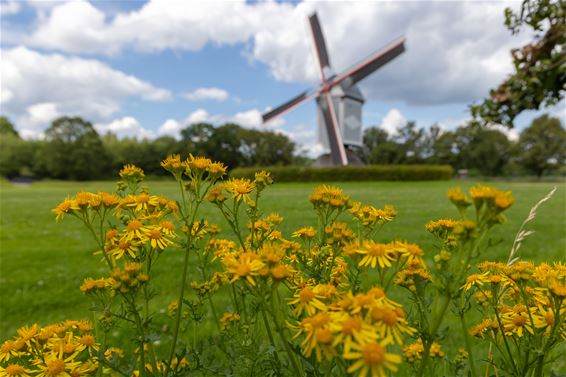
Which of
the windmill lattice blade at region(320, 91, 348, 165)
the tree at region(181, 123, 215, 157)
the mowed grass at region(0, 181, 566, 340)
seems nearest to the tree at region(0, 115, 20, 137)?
the tree at region(181, 123, 215, 157)

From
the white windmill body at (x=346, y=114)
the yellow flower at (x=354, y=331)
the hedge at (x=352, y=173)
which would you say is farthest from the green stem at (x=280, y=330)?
the white windmill body at (x=346, y=114)

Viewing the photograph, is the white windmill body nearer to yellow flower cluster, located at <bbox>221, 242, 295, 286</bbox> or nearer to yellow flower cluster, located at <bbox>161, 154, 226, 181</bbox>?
yellow flower cluster, located at <bbox>161, 154, 226, 181</bbox>

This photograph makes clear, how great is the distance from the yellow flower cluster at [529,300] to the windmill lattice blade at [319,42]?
32968 mm

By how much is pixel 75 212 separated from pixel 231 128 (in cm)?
6711

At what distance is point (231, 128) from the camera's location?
67375 mm

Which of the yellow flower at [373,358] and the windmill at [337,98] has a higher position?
the windmill at [337,98]

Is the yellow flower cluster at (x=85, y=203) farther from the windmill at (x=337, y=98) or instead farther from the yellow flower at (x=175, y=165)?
the windmill at (x=337, y=98)

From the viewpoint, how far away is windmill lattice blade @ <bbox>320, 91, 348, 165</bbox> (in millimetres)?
30906

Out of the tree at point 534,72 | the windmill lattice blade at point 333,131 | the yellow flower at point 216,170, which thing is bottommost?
the yellow flower at point 216,170

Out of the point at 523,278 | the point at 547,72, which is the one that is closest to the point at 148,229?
the point at 523,278

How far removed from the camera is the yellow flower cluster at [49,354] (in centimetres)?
136

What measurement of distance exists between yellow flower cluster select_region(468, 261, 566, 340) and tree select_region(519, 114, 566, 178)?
217 feet

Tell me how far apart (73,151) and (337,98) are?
4387 centimetres

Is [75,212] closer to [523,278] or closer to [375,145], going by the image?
[523,278]
